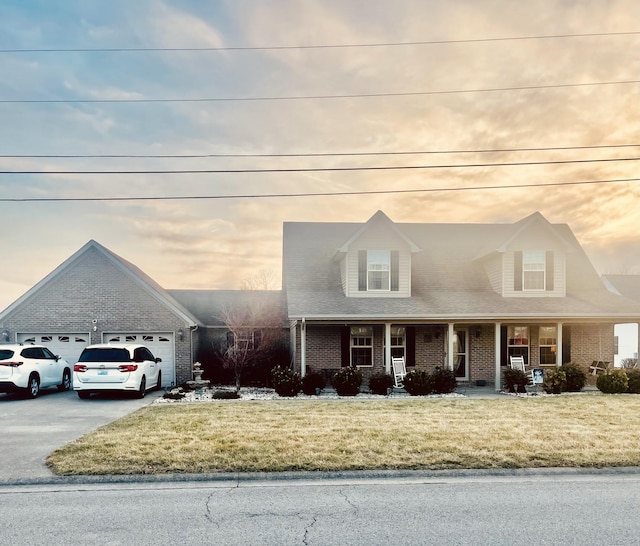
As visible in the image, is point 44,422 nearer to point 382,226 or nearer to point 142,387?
point 142,387

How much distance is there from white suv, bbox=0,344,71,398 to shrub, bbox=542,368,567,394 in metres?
16.9

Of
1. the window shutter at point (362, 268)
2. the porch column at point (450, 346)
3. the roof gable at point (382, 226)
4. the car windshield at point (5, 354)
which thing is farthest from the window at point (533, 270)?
the car windshield at point (5, 354)

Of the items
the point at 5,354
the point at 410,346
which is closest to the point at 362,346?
the point at 410,346

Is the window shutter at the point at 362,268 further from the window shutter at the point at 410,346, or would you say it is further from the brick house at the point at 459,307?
the window shutter at the point at 410,346

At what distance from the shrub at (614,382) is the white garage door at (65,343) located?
62.9 ft

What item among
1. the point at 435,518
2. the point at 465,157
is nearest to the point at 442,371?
the point at 465,157

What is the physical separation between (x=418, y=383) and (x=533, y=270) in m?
7.74

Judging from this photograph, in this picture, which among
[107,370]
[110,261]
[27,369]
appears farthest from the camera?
[110,261]

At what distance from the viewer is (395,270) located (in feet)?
70.3

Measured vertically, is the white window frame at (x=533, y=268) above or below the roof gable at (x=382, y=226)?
below

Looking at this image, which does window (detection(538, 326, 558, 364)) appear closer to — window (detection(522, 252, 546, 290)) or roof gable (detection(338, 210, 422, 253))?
window (detection(522, 252, 546, 290))

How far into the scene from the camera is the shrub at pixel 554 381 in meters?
18.0

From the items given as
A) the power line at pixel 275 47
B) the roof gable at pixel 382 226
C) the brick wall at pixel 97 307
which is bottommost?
the brick wall at pixel 97 307

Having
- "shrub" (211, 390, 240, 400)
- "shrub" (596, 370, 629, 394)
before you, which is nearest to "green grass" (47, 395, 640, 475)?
"shrub" (211, 390, 240, 400)
